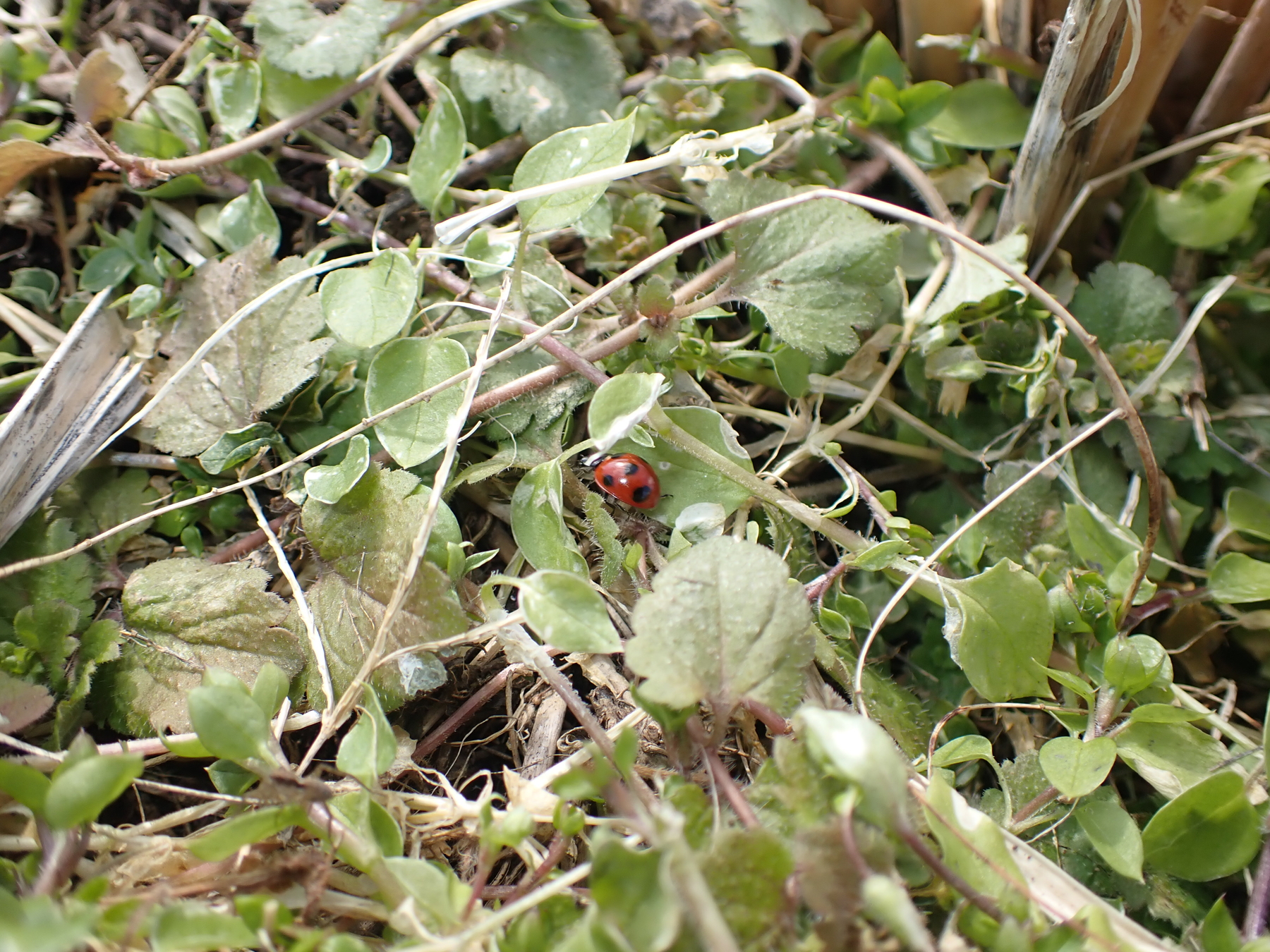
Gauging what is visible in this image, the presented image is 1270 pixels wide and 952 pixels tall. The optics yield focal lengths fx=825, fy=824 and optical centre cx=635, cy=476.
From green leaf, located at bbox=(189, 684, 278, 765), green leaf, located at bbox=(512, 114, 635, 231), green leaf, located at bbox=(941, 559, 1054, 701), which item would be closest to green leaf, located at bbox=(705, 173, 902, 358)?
green leaf, located at bbox=(512, 114, 635, 231)

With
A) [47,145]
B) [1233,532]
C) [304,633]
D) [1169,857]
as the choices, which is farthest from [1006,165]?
[47,145]

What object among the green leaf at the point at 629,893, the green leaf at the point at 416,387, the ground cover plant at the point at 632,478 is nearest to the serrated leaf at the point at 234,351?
the ground cover plant at the point at 632,478

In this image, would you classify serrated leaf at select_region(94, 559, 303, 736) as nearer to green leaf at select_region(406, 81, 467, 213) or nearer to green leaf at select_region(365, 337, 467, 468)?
green leaf at select_region(365, 337, 467, 468)

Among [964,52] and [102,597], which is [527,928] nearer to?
[102,597]

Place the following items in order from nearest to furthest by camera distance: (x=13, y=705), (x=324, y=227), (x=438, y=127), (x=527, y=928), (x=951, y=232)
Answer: (x=527, y=928), (x=13, y=705), (x=951, y=232), (x=438, y=127), (x=324, y=227)

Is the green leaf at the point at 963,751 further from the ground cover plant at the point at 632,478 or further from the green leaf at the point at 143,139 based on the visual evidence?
the green leaf at the point at 143,139
